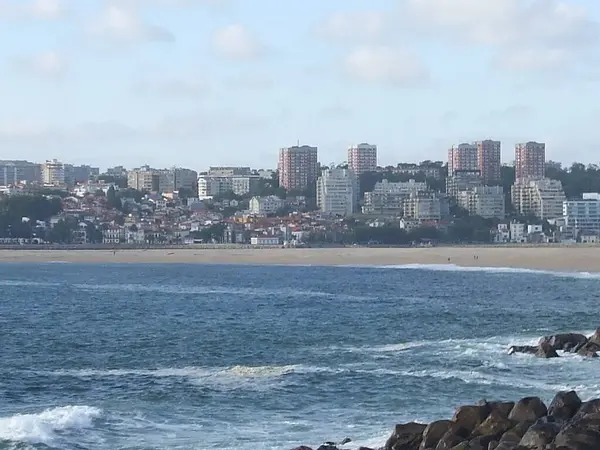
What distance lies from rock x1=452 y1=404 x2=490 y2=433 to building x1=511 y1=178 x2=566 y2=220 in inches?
5677

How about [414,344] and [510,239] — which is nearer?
[414,344]

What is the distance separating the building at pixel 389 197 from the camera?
165750 mm

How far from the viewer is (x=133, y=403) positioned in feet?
75.1

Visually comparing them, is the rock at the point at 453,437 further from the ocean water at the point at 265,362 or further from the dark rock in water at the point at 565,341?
the dark rock in water at the point at 565,341

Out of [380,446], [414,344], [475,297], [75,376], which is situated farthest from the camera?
[475,297]

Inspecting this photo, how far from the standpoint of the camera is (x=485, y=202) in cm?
16312

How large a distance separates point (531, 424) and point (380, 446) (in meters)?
2.61

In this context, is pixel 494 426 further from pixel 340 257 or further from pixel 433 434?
pixel 340 257

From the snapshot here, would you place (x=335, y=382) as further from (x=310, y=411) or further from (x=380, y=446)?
(x=380, y=446)

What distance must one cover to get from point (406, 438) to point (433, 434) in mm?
583

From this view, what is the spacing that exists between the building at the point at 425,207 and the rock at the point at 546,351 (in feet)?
391

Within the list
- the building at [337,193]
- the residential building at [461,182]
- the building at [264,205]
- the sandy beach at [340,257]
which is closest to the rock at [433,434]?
the sandy beach at [340,257]

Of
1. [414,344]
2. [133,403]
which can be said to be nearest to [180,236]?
[414,344]

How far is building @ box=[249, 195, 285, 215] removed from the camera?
16712 centimetres
